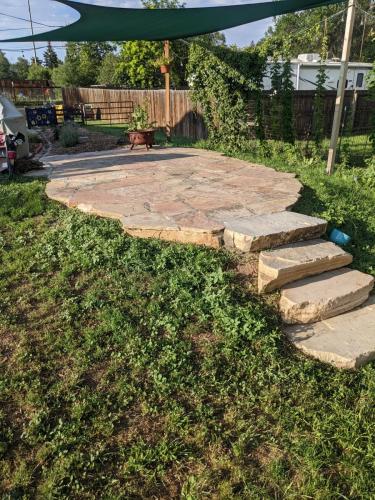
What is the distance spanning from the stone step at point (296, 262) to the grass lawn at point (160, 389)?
0.65 feet

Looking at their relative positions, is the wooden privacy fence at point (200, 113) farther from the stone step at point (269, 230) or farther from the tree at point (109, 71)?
the tree at point (109, 71)

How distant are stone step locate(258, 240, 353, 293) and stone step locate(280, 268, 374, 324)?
0.06m

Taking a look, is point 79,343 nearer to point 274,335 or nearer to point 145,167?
point 274,335

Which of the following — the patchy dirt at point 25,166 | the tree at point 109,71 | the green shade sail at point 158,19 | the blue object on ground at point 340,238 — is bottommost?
the blue object on ground at point 340,238

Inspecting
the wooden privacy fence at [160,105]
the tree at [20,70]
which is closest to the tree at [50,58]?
the tree at [20,70]

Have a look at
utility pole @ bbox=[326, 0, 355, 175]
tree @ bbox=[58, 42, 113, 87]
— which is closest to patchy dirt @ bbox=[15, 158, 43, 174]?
utility pole @ bbox=[326, 0, 355, 175]

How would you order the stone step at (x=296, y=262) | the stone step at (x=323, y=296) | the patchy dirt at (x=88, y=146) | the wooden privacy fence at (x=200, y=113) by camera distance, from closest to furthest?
the stone step at (x=323, y=296) < the stone step at (x=296, y=262) < the patchy dirt at (x=88, y=146) < the wooden privacy fence at (x=200, y=113)

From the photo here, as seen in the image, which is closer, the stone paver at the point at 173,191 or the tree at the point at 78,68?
the stone paver at the point at 173,191

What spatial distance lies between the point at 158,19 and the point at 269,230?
171 inches

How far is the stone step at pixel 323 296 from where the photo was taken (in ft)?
8.82

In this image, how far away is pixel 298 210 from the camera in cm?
412

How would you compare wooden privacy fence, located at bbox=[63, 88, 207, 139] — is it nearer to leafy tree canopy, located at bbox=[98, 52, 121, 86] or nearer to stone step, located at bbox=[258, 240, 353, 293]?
stone step, located at bbox=[258, 240, 353, 293]

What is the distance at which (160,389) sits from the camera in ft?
7.00

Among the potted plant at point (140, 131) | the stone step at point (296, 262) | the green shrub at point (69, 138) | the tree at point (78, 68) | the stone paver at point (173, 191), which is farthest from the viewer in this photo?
the tree at point (78, 68)
